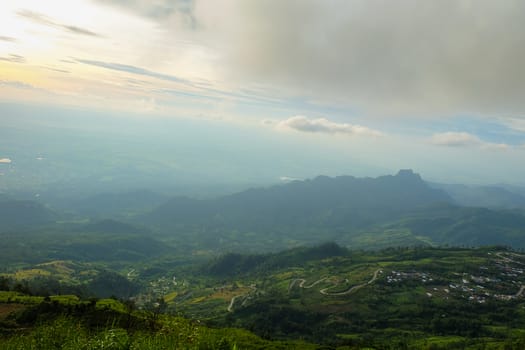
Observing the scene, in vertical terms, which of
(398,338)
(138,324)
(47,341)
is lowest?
(398,338)

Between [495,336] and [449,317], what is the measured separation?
2092 cm

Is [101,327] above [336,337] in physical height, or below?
above

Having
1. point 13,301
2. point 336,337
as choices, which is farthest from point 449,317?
point 13,301

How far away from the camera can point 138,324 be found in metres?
52.6

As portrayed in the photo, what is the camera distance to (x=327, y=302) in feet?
612

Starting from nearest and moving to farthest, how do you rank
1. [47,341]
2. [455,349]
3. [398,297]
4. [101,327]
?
[47,341]
[101,327]
[455,349]
[398,297]

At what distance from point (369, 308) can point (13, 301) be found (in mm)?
154302

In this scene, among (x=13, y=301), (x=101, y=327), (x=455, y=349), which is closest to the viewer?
(x=101, y=327)

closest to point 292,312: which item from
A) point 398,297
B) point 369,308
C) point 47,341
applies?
point 369,308

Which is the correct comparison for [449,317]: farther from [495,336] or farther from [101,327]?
[101,327]

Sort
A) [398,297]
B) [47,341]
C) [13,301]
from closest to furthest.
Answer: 1. [47,341]
2. [13,301]
3. [398,297]

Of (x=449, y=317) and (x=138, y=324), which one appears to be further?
(x=449, y=317)

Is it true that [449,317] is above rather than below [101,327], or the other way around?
below

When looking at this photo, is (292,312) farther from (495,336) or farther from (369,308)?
(495,336)
